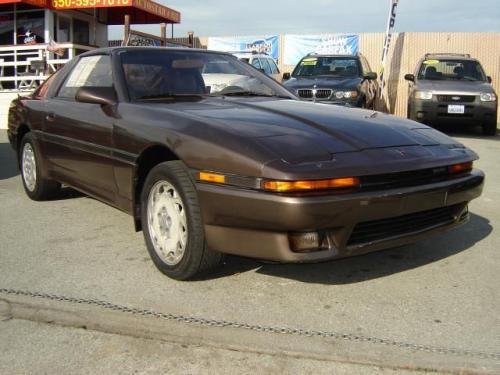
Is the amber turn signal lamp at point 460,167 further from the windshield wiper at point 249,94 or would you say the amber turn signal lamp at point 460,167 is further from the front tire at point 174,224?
the windshield wiper at point 249,94

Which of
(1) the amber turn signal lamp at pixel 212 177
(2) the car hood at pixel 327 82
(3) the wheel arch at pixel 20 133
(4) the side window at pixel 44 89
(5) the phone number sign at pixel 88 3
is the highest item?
(5) the phone number sign at pixel 88 3

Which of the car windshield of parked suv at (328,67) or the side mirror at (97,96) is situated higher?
the car windshield of parked suv at (328,67)

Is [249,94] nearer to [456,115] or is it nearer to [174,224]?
[174,224]

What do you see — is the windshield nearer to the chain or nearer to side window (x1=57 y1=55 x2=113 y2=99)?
side window (x1=57 y1=55 x2=113 y2=99)

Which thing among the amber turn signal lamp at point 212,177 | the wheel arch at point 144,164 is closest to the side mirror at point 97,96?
the wheel arch at point 144,164

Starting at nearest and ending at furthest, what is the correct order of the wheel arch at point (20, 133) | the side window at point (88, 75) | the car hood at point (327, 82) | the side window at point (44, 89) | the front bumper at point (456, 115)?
the side window at point (88, 75) < the side window at point (44, 89) < the wheel arch at point (20, 133) < the car hood at point (327, 82) < the front bumper at point (456, 115)

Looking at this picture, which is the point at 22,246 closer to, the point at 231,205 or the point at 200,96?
the point at 200,96

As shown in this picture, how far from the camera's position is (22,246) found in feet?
13.4

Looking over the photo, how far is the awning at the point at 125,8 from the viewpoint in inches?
609

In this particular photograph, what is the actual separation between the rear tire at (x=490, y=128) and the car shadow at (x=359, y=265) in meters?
8.22

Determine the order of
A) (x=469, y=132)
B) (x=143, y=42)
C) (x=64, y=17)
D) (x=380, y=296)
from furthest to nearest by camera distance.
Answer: (x=64, y=17) < (x=143, y=42) < (x=469, y=132) < (x=380, y=296)

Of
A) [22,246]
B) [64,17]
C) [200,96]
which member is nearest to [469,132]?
[200,96]

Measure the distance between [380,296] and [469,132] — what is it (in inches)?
421

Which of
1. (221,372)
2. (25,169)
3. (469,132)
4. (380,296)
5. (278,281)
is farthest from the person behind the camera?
(469,132)
